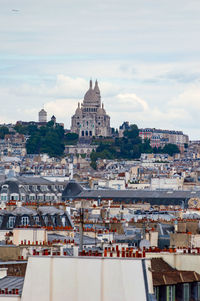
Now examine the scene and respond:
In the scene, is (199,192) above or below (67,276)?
above

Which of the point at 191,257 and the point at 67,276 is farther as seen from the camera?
the point at 191,257

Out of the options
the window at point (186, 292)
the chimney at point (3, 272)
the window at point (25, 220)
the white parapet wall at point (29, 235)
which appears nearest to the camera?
the chimney at point (3, 272)

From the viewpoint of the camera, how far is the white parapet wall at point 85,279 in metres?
19.3

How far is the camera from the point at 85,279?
19484 mm

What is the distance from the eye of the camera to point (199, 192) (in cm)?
9325

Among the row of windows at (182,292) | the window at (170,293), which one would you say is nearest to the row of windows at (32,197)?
the row of windows at (182,292)

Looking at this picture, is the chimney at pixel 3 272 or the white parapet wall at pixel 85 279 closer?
the white parapet wall at pixel 85 279

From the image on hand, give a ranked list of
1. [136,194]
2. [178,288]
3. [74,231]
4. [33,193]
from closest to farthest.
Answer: [178,288] → [74,231] → [33,193] → [136,194]

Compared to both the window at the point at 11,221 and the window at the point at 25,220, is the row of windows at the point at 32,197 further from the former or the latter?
the window at the point at 11,221

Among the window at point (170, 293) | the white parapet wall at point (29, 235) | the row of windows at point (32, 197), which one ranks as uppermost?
the row of windows at point (32, 197)

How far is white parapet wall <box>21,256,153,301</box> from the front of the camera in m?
19.3

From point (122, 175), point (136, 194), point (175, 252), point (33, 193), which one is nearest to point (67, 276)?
point (175, 252)

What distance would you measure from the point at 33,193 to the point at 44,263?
63492 millimetres

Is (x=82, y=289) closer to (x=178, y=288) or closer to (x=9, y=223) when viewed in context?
(x=178, y=288)
